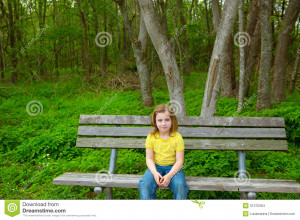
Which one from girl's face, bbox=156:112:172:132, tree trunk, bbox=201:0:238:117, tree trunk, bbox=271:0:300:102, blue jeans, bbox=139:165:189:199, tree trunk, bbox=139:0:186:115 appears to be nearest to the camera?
blue jeans, bbox=139:165:189:199

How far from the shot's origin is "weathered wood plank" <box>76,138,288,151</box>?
9.72ft

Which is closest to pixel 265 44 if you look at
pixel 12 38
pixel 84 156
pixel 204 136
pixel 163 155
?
pixel 204 136

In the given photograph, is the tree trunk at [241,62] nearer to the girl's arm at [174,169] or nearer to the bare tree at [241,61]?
the bare tree at [241,61]

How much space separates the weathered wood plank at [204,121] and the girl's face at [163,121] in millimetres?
465

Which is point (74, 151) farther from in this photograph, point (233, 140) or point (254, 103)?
point (254, 103)

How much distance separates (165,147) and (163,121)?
30cm

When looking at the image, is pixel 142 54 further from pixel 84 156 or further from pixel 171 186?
pixel 171 186

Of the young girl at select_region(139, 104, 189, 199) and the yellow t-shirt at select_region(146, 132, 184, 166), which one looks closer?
the young girl at select_region(139, 104, 189, 199)

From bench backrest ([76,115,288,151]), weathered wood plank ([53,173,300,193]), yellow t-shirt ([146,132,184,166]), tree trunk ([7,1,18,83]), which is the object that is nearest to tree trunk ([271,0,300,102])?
bench backrest ([76,115,288,151])

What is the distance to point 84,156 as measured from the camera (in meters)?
4.43

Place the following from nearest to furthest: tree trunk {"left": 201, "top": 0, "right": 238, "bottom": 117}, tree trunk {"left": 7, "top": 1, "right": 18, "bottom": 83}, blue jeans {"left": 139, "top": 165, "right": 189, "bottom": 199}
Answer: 1. blue jeans {"left": 139, "top": 165, "right": 189, "bottom": 199}
2. tree trunk {"left": 201, "top": 0, "right": 238, "bottom": 117}
3. tree trunk {"left": 7, "top": 1, "right": 18, "bottom": 83}

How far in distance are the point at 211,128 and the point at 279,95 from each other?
14.1ft

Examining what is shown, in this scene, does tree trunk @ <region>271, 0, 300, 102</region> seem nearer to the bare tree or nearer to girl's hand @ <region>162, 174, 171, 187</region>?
the bare tree

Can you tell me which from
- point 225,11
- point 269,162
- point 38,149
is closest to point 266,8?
point 225,11
